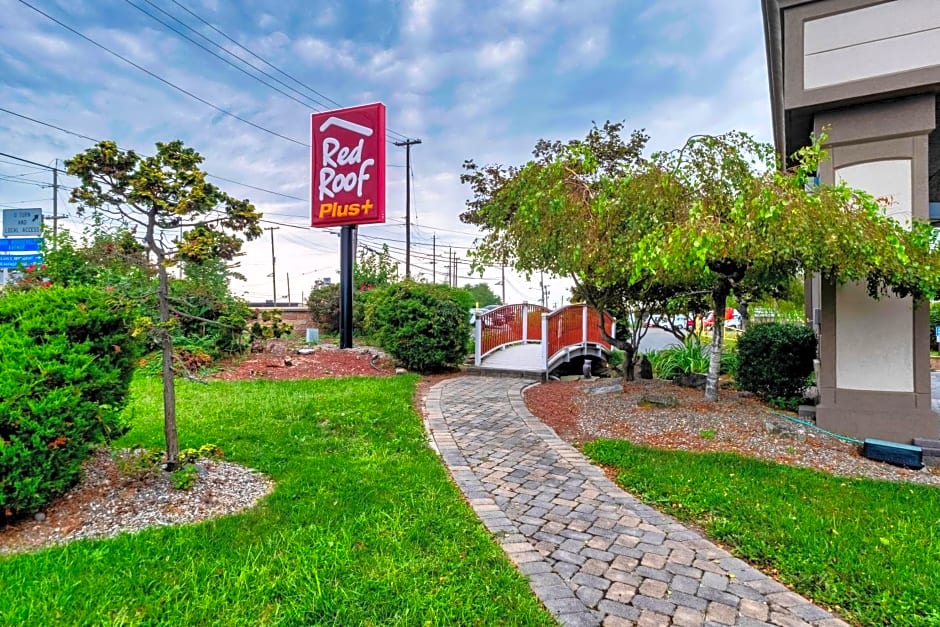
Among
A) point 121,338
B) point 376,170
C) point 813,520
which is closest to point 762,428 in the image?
point 813,520

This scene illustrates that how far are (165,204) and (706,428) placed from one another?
5358 mm

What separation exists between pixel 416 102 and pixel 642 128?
20.0 feet

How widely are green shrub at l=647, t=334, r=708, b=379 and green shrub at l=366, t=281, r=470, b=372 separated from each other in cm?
414

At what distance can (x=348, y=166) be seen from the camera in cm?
1077

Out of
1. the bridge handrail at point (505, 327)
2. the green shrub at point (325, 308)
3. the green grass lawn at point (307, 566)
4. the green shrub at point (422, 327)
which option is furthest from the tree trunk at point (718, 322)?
the green shrub at point (325, 308)

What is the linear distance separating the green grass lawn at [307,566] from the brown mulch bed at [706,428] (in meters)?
2.45

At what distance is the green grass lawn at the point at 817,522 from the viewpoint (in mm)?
2262

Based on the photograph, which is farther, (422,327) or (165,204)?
(422,327)

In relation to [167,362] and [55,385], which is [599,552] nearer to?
[167,362]

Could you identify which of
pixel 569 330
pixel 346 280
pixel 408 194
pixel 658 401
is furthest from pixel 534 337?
pixel 408 194

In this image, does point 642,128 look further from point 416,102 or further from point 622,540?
point 622,540

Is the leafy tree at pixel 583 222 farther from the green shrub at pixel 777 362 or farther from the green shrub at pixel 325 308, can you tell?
the green shrub at pixel 325 308

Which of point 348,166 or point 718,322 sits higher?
point 348,166

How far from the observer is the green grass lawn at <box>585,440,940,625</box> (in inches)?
89.0
